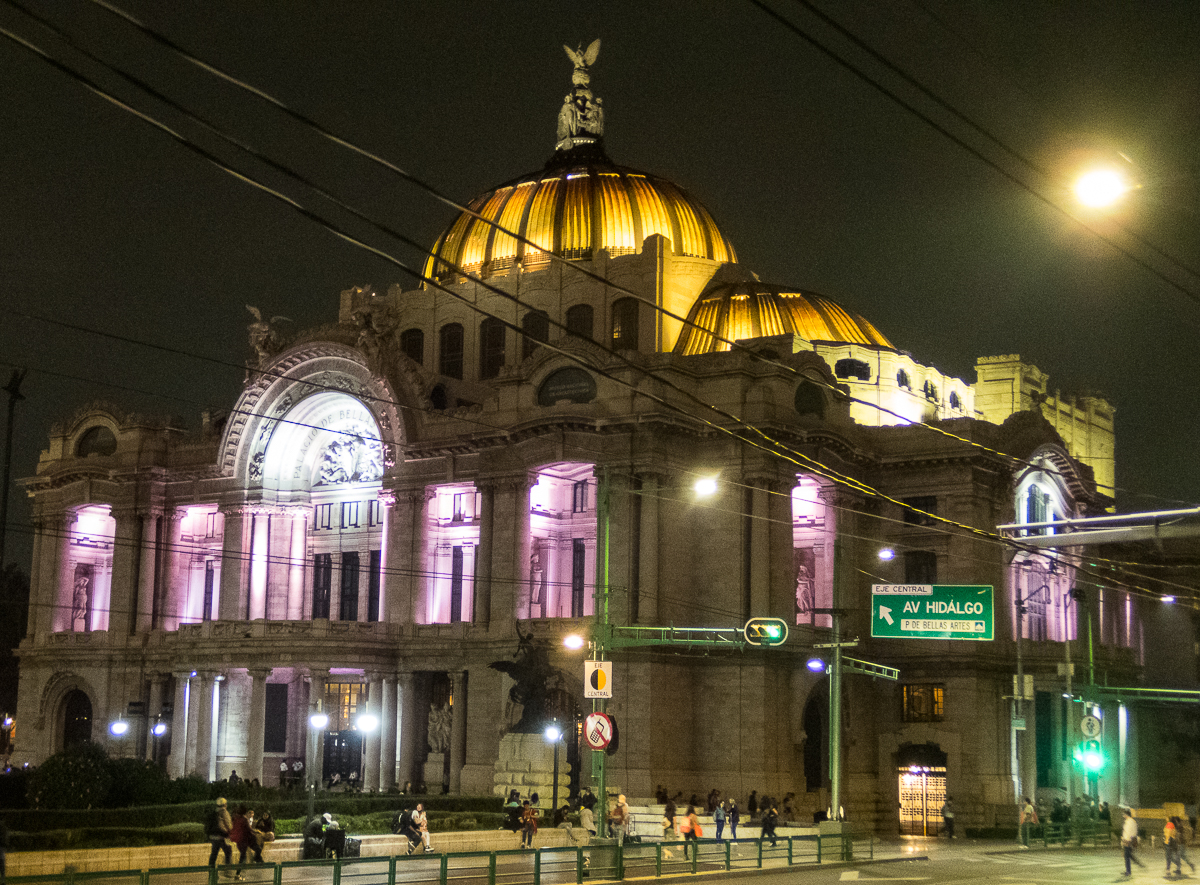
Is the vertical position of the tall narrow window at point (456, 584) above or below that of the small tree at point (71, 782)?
above

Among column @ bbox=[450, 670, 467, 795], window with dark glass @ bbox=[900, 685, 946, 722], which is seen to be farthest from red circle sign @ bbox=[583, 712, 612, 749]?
window with dark glass @ bbox=[900, 685, 946, 722]

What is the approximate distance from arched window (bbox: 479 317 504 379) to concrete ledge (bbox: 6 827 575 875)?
30071mm

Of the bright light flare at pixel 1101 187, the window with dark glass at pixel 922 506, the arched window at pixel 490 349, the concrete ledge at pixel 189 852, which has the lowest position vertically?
the concrete ledge at pixel 189 852

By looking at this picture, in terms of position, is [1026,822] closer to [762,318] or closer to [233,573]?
[762,318]

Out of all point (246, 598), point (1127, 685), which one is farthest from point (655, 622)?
point (1127, 685)

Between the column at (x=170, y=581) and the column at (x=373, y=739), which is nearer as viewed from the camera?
Result: the column at (x=373, y=739)

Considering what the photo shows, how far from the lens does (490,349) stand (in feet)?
247

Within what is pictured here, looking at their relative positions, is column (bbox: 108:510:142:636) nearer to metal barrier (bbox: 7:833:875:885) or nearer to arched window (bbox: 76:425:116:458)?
arched window (bbox: 76:425:116:458)

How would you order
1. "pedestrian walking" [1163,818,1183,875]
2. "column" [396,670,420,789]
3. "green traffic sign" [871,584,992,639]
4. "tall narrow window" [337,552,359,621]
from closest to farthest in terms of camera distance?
"pedestrian walking" [1163,818,1183,875] → "green traffic sign" [871,584,992,639] → "column" [396,670,420,789] → "tall narrow window" [337,552,359,621]

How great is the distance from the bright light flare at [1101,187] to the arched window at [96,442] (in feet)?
228

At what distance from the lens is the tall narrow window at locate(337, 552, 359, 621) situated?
7294 cm

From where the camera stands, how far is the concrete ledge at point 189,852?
35.6m

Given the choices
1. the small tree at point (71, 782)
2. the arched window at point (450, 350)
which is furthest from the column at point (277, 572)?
the small tree at point (71, 782)

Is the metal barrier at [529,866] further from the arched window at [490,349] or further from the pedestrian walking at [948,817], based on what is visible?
the arched window at [490,349]
